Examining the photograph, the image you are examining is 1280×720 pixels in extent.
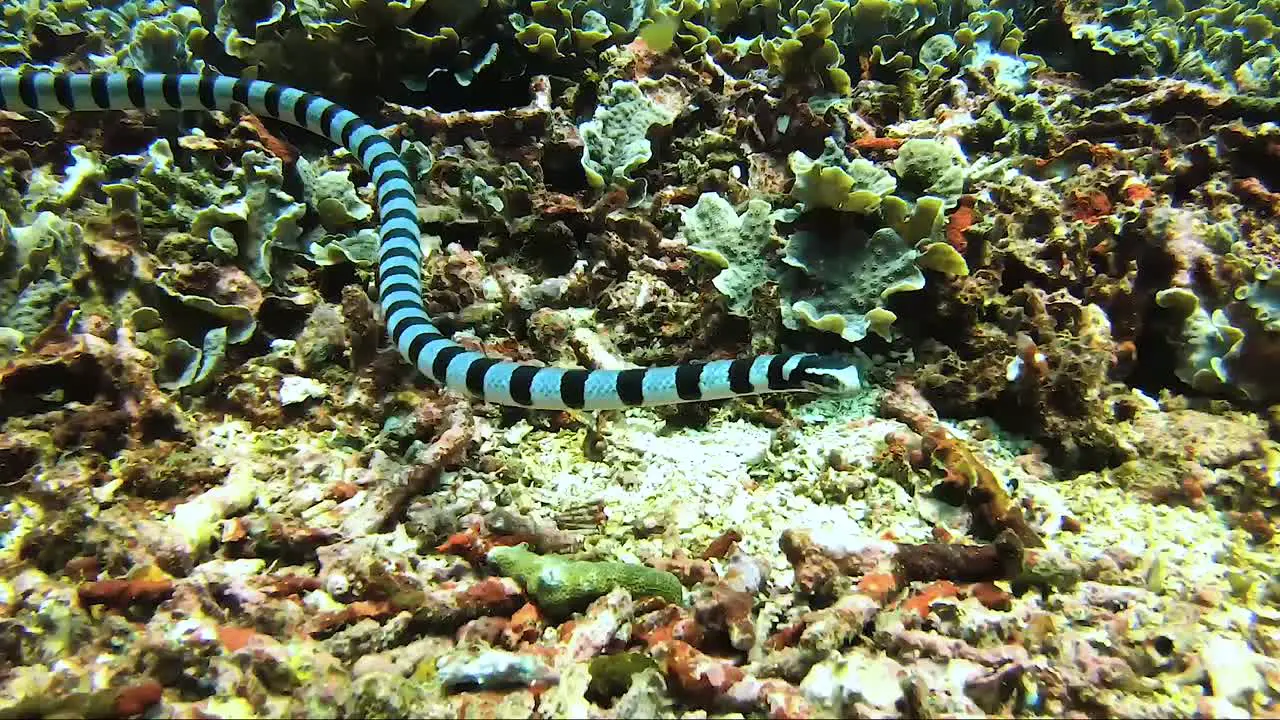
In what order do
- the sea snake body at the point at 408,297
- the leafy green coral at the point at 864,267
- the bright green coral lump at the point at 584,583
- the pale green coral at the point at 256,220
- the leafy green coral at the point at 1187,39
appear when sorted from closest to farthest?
the bright green coral lump at the point at 584,583 → the sea snake body at the point at 408,297 → the leafy green coral at the point at 864,267 → the pale green coral at the point at 256,220 → the leafy green coral at the point at 1187,39

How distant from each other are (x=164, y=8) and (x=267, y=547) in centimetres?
467

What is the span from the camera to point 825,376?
2309 mm

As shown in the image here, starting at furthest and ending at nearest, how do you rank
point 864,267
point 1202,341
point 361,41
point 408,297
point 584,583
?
point 361,41 → point 408,297 → point 864,267 → point 1202,341 → point 584,583

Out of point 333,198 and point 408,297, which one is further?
point 333,198

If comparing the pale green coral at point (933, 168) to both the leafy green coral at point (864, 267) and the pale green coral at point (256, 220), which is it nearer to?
the leafy green coral at point (864, 267)

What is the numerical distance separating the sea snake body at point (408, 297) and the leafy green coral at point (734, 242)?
353 millimetres

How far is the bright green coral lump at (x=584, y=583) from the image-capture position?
6.07 feet

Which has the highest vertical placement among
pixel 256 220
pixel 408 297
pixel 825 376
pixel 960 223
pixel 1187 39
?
pixel 1187 39

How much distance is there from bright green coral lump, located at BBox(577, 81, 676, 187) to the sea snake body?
0.99 m

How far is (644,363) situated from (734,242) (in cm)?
67

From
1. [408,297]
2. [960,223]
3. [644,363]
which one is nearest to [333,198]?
[408,297]

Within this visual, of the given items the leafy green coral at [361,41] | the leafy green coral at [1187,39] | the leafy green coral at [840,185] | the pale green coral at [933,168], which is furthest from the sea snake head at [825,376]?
the leafy green coral at [1187,39]

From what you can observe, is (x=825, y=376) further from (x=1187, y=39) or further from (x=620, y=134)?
(x=1187, y=39)

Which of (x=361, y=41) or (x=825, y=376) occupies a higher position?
(x=361, y=41)
